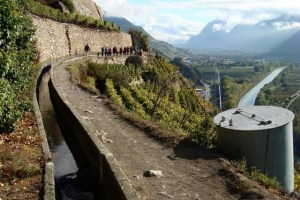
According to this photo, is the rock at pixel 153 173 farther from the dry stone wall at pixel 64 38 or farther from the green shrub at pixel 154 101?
the dry stone wall at pixel 64 38

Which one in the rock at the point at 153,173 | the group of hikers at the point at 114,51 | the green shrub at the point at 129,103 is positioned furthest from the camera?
the group of hikers at the point at 114,51

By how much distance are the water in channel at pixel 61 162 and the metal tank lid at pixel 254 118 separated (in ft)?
16.8

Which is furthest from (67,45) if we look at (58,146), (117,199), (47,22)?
(117,199)

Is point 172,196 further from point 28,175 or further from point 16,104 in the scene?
point 16,104

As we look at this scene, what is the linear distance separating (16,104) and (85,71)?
18.9 m

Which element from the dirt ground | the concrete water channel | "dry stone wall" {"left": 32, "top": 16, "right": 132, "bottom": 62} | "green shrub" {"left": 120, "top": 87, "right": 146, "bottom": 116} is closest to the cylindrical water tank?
the dirt ground

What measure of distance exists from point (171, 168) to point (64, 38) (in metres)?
33.6

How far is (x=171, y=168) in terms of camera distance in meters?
12.3

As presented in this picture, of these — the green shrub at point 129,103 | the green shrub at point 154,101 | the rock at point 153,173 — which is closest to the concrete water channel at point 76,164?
the rock at point 153,173

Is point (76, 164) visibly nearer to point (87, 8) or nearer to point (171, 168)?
point (171, 168)

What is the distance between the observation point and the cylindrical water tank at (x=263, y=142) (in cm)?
1355

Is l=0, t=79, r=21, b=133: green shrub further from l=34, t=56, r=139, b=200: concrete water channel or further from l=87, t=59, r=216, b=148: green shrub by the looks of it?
l=87, t=59, r=216, b=148: green shrub

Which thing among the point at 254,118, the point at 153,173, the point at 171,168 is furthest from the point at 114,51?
the point at 153,173

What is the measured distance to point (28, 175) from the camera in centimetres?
978
